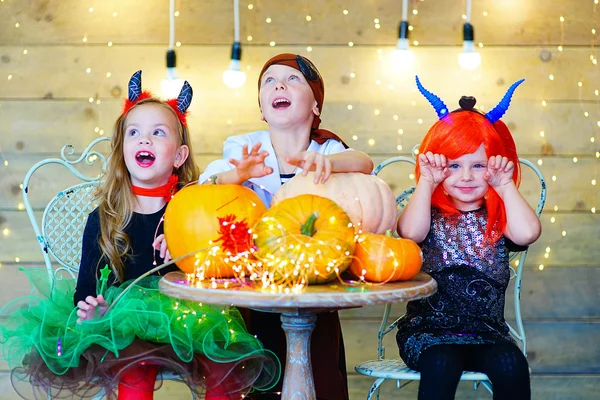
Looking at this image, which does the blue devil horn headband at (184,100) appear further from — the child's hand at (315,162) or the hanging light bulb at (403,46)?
the hanging light bulb at (403,46)

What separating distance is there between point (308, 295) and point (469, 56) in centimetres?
135

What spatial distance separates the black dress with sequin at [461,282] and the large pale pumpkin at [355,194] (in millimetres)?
312

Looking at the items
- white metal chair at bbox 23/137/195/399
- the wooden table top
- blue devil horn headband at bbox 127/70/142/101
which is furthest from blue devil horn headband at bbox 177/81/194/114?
the wooden table top

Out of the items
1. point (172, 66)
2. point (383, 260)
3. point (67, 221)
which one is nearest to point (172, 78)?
point (172, 66)

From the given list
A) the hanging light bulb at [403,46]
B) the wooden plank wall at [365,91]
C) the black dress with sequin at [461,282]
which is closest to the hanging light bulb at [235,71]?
the wooden plank wall at [365,91]

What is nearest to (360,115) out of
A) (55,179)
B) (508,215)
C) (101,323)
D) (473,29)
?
(473,29)

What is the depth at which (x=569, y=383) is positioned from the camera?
2.64 m

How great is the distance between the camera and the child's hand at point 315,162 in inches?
65.8

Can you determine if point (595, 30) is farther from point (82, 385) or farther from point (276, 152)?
point (82, 385)

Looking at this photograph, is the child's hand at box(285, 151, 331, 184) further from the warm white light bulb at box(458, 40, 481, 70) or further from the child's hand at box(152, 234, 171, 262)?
the warm white light bulb at box(458, 40, 481, 70)

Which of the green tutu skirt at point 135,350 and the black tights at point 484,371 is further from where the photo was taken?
the black tights at point 484,371

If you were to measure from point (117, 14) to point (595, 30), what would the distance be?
63.9 inches

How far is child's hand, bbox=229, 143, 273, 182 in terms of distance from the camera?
1.74 metres

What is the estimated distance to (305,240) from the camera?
148cm
